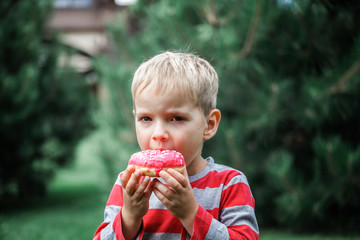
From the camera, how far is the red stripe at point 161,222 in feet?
4.76

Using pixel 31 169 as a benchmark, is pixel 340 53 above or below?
above

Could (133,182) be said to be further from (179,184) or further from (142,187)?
(179,184)

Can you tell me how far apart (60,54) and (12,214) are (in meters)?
2.62

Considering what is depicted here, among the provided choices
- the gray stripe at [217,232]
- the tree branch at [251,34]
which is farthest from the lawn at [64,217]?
the gray stripe at [217,232]

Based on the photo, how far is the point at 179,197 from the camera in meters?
1.30

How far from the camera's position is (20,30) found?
5.16 meters

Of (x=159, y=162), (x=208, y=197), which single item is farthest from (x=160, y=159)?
(x=208, y=197)

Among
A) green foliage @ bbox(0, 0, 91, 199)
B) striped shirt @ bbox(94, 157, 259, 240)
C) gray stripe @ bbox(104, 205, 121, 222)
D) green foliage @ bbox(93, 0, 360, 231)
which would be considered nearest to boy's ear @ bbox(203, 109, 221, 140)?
striped shirt @ bbox(94, 157, 259, 240)

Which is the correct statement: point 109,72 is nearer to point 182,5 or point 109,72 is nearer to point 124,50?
point 124,50

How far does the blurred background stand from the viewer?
304cm

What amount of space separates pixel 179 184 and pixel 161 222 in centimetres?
26

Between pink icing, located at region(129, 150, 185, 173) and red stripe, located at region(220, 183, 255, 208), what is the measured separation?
0.23 m

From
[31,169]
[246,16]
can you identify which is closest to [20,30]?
[31,169]

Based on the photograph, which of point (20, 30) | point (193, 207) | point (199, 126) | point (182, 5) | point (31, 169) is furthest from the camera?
point (31, 169)
